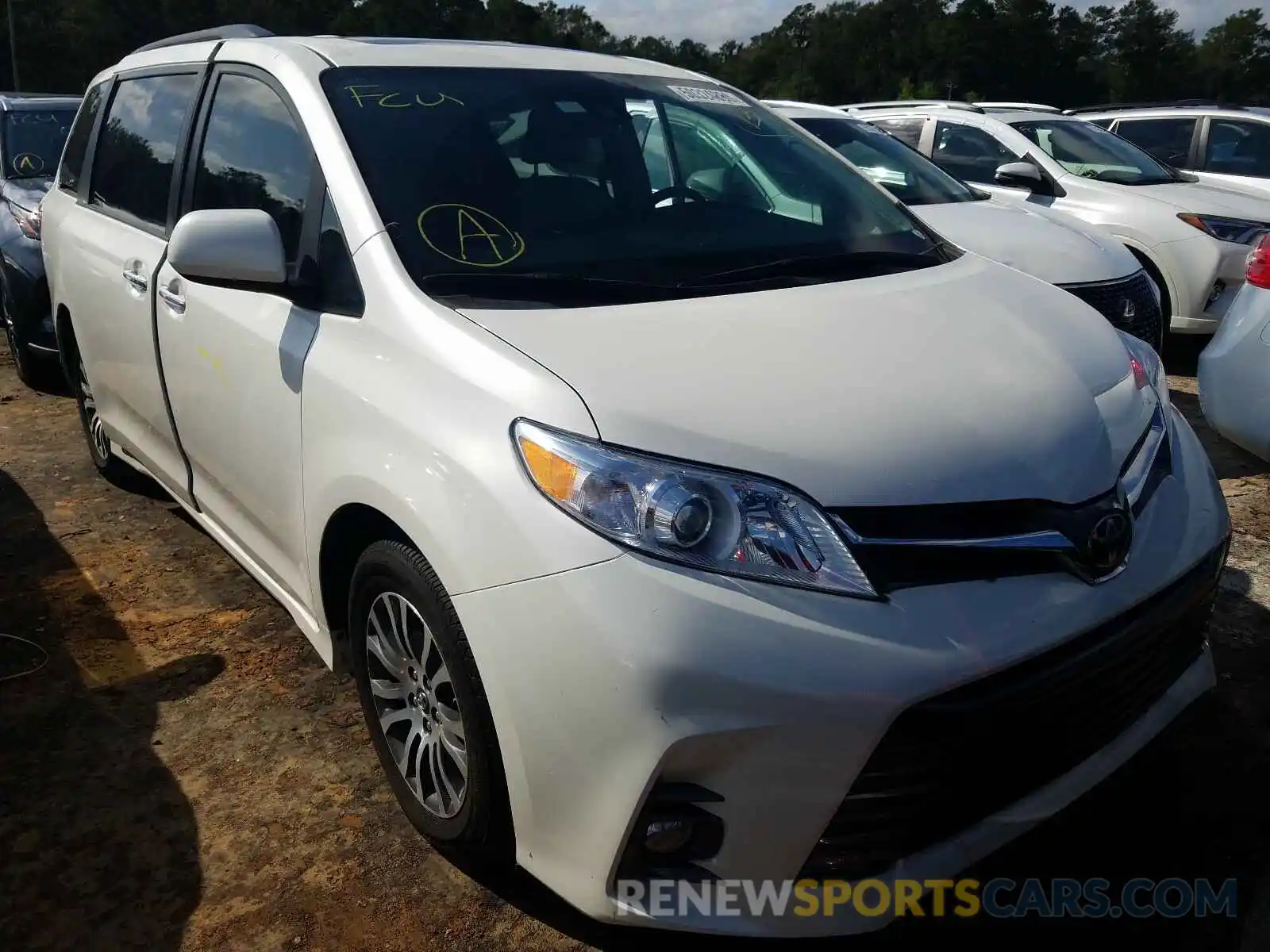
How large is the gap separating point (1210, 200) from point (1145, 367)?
4.92 m

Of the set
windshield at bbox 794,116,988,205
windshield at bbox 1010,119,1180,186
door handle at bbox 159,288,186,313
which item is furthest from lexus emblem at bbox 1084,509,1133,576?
windshield at bbox 1010,119,1180,186

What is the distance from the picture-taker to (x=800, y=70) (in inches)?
2916

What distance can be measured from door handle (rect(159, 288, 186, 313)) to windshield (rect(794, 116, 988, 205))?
3870mm

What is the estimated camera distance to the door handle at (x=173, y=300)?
3025mm

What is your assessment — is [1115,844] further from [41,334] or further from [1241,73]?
[1241,73]

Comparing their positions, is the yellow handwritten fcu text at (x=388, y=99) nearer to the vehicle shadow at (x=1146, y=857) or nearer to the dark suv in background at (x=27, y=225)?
the vehicle shadow at (x=1146, y=857)

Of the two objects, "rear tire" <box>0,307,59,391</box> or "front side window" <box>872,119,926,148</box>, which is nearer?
"rear tire" <box>0,307,59,391</box>

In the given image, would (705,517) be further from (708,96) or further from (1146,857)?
(708,96)

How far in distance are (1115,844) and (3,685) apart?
3.03 metres

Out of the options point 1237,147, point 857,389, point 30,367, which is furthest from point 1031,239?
point 30,367

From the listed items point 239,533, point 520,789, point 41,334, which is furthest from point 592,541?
point 41,334
